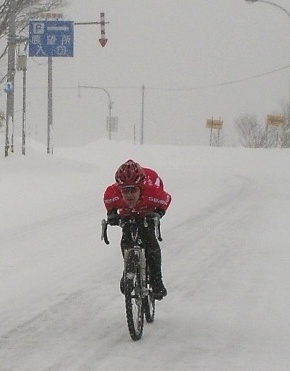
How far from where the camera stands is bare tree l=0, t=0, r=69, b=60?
32.5m

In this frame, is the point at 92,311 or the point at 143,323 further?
the point at 92,311

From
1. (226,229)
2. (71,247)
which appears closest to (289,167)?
(226,229)

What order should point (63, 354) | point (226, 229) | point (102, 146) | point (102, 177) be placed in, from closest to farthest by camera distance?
point (63, 354) → point (226, 229) → point (102, 177) → point (102, 146)

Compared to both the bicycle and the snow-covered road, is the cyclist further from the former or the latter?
the snow-covered road

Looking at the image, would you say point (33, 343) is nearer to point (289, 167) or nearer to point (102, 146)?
point (289, 167)

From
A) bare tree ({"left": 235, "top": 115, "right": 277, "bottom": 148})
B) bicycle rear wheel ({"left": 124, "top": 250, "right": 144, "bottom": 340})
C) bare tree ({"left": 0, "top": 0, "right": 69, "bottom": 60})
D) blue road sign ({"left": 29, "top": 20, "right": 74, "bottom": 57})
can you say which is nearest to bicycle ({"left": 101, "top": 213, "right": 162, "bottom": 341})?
bicycle rear wheel ({"left": 124, "top": 250, "right": 144, "bottom": 340})

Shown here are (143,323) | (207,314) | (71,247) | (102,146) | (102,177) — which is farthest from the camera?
(102,146)

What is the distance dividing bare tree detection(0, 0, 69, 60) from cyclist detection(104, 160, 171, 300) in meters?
26.1

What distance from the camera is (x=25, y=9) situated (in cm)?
3475

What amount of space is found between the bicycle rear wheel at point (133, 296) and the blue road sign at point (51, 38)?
2542 cm

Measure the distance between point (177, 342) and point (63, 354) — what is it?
3.65 ft

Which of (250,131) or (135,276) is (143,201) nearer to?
(135,276)

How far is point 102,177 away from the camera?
87.7 feet

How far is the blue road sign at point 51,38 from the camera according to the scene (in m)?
31.9
